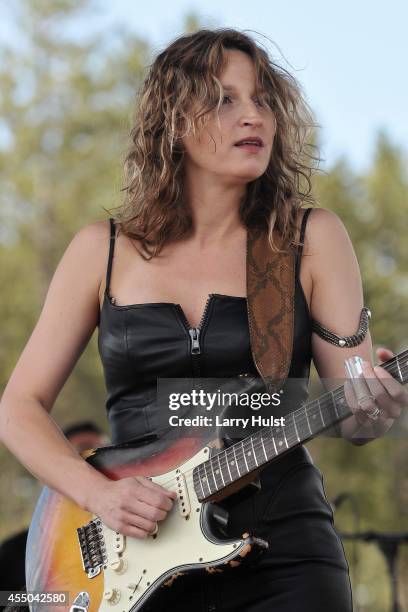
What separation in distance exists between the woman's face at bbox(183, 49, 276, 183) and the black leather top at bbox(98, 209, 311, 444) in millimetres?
203

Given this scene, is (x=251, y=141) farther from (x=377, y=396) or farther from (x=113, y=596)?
(x=113, y=596)

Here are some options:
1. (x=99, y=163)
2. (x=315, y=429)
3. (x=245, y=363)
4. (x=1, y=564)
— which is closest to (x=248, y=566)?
(x=315, y=429)

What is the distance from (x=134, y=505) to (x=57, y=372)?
46 cm

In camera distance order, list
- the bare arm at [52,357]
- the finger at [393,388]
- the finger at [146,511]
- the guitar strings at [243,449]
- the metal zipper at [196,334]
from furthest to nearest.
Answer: the bare arm at [52,357], the metal zipper at [196,334], the finger at [146,511], the guitar strings at [243,449], the finger at [393,388]

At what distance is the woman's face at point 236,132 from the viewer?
239cm

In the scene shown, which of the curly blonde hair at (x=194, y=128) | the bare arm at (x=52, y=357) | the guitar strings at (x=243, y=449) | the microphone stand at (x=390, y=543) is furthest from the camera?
the microphone stand at (x=390, y=543)

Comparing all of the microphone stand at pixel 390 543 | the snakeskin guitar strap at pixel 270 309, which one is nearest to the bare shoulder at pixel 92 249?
the snakeskin guitar strap at pixel 270 309

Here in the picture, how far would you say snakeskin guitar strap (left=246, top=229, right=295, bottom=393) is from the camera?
2191 millimetres

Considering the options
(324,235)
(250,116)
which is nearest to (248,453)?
(324,235)

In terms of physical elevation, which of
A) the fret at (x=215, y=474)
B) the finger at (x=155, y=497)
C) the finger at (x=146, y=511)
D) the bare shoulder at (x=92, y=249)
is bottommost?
the finger at (x=146, y=511)

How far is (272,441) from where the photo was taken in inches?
81.4

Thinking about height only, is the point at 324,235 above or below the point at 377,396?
above

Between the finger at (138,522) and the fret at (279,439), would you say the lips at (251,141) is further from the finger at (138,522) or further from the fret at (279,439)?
the finger at (138,522)
